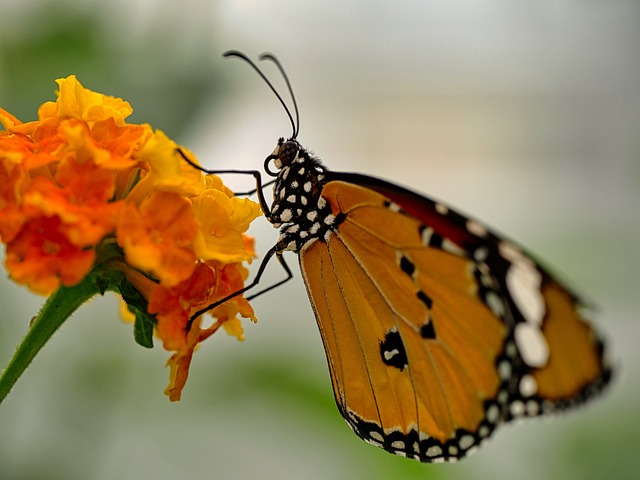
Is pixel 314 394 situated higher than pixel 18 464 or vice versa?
pixel 314 394

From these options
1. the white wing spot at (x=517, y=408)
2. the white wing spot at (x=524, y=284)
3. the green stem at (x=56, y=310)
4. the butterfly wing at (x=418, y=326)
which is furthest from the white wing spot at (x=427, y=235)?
the green stem at (x=56, y=310)

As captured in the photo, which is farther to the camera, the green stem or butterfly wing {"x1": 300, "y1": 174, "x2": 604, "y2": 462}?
butterfly wing {"x1": 300, "y1": 174, "x2": 604, "y2": 462}

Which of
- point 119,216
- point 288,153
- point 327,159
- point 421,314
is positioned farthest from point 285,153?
point 327,159

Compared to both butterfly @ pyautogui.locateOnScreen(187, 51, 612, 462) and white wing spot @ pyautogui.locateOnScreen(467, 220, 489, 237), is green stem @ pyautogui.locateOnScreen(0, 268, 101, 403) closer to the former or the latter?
butterfly @ pyautogui.locateOnScreen(187, 51, 612, 462)

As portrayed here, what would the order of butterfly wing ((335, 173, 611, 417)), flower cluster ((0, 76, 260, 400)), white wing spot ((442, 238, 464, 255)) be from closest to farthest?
flower cluster ((0, 76, 260, 400)), butterfly wing ((335, 173, 611, 417)), white wing spot ((442, 238, 464, 255))

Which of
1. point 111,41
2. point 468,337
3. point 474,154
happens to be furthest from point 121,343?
point 474,154

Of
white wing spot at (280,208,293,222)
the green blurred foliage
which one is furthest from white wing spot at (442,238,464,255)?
the green blurred foliage

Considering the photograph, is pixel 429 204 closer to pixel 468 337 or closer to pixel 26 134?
pixel 468 337
